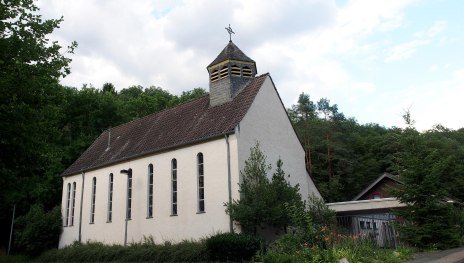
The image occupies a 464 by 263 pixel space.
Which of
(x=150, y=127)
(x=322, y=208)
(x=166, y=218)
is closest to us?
(x=322, y=208)

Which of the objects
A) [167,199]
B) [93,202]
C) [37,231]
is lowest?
[37,231]

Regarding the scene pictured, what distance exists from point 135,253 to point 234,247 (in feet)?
22.0

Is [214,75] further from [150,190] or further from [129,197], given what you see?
[129,197]

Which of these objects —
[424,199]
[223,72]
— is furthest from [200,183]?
[424,199]

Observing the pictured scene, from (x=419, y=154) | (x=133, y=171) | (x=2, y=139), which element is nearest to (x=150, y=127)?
(x=133, y=171)

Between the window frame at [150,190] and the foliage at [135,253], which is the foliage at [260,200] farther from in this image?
the window frame at [150,190]

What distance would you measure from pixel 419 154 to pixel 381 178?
606 inches

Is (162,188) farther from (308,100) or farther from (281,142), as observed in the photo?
(308,100)

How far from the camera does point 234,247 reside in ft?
54.4

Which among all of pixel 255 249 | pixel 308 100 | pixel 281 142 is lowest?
pixel 255 249

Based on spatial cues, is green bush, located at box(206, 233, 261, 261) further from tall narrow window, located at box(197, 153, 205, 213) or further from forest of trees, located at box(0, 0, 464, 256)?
forest of trees, located at box(0, 0, 464, 256)

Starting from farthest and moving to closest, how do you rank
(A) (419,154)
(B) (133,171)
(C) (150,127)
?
(C) (150,127), (B) (133,171), (A) (419,154)

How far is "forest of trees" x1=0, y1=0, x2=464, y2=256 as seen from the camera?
15328 millimetres

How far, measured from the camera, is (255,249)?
16.9 meters
